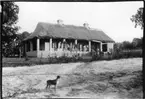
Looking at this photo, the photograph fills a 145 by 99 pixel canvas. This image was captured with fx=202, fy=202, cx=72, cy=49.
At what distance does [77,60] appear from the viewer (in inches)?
170

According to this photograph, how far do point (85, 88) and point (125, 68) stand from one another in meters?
0.97

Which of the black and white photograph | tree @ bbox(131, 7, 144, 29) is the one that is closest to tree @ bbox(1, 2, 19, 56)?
the black and white photograph

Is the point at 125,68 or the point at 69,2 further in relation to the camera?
the point at 125,68

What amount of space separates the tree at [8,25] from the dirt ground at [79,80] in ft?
1.50

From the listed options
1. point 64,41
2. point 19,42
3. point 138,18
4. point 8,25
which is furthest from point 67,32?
point 138,18

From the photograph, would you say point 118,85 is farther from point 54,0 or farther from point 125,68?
point 54,0

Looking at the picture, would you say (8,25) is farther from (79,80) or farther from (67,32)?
(79,80)

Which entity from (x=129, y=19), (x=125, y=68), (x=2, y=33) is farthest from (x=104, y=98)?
(x=2, y=33)

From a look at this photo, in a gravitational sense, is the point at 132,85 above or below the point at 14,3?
below

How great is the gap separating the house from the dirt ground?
286 mm

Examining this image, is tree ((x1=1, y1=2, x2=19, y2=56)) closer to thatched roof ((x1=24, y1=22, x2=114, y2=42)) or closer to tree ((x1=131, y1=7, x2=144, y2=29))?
thatched roof ((x1=24, y1=22, x2=114, y2=42))

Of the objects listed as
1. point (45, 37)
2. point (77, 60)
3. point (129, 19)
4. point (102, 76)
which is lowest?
point (102, 76)

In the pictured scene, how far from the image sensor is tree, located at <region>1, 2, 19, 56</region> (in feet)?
13.0

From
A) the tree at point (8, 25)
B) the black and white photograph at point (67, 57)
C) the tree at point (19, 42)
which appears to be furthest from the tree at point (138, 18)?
the tree at point (8, 25)
